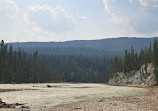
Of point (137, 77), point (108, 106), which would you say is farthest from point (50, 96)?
point (137, 77)

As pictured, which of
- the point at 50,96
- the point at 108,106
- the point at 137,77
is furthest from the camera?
the point at 137,77

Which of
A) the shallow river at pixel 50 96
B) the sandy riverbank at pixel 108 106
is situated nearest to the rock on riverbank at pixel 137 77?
the shallow river at pixel 50 96

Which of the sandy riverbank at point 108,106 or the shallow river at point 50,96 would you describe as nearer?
the sandy riverbank at point 108,106

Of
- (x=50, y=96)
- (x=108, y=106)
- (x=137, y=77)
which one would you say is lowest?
(x=50, y=96)

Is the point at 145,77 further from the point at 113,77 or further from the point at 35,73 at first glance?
the point at 35,73

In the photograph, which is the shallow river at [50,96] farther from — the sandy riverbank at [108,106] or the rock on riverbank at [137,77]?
the rock on riverbank at [137,77]

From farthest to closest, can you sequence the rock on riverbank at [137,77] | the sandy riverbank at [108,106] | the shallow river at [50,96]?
the rock on riverbank at [137,77] → the shallow river at [50,96] → the sandy riverbank at [108,106]

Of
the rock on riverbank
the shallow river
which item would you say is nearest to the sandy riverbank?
the shallow river

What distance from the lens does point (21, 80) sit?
135 meters

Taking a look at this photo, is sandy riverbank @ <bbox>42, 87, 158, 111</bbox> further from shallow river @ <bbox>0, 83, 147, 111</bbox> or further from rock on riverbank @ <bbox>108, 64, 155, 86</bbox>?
rock on riverbank @ <bbox>108, 64, 155, 86</bbox>

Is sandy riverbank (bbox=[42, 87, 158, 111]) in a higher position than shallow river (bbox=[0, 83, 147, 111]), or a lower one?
higher

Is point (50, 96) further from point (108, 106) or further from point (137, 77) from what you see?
point (137, 77)

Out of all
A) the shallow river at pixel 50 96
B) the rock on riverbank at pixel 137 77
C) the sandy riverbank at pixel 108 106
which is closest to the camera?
the sandy riverbank at pixel 108 106

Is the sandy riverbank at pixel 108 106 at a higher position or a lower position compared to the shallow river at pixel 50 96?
higher
